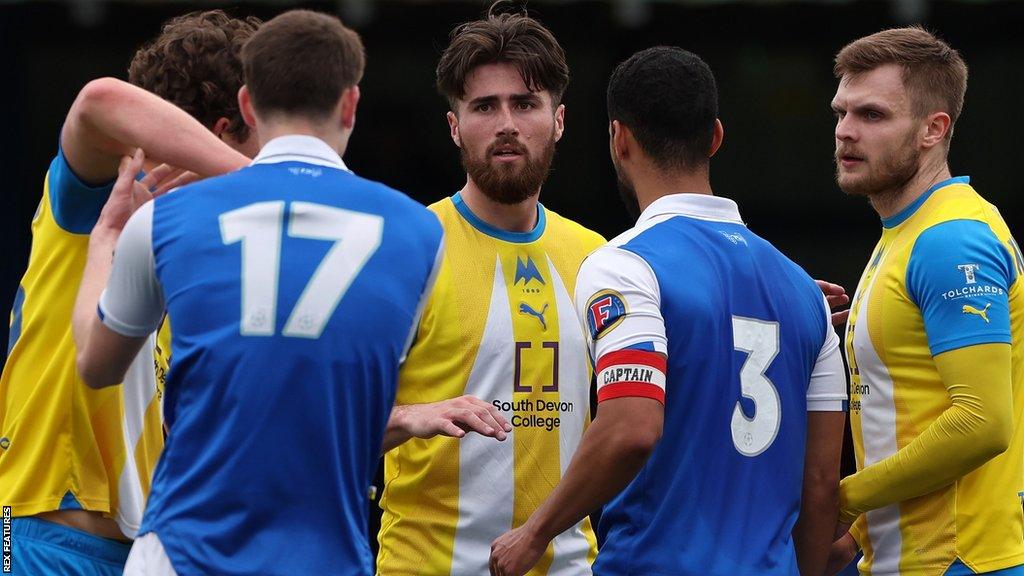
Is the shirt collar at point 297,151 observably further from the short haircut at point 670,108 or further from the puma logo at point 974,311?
the puma logo at point 974,311

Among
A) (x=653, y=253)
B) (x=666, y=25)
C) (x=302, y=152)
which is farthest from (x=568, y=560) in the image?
(x=666, y=25)

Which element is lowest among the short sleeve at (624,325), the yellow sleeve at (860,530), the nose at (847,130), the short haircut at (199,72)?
the yellow sleeve at (860,530)

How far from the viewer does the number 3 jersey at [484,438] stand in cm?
438

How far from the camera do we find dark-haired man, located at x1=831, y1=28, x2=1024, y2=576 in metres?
3.95

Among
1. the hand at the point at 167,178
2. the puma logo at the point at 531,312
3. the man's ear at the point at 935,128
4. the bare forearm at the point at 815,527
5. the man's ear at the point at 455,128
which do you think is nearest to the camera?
the hand at the point at 167,178

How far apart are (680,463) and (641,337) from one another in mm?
368

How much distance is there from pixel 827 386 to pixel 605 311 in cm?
74

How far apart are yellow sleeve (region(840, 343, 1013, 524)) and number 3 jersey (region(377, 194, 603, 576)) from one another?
3.34 feet

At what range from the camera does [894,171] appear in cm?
439

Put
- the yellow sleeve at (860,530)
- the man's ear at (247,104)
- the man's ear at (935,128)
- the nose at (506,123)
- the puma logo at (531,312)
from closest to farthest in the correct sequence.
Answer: the man's ear at (247,104), the yellow sleeve at (860,530), the man's ear at (935,128), the puma logo at (531,312), the nose at (506,123)

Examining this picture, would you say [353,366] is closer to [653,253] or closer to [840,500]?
[653,253]

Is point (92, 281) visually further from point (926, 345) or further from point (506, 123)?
point (926, 345)

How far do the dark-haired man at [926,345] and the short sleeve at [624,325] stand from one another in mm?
859

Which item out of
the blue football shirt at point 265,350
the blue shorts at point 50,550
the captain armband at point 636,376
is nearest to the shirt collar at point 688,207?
the captain armband at point 636,376
